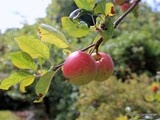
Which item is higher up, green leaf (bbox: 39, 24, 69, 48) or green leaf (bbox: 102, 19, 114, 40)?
green leaf (bbox: 39, 24, 69, 48)

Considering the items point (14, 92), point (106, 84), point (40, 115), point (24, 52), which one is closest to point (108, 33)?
point (24, 52)

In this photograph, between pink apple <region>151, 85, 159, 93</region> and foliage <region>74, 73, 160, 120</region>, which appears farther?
foliage <region>74, 73, 160, 120</region>

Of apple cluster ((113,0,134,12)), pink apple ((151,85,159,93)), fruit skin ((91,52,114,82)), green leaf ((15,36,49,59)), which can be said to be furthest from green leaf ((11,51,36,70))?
pink apple ((151,85,159,93))

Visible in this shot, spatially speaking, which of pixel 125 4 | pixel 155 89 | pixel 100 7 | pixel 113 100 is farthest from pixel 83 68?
pixel 113 100

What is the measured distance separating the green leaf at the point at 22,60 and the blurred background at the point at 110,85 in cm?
63

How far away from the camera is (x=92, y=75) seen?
1.73 ft

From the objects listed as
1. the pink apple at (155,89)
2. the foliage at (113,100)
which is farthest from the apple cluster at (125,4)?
the foliage at (113,100)

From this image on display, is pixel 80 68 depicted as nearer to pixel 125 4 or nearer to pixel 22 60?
pixel 22 60

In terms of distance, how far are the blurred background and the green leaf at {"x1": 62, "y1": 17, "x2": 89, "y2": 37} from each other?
2.10ft

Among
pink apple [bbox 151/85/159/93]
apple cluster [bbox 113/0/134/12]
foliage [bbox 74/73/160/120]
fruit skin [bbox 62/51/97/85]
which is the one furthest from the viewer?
foliage [bbox 74/73/160/120]

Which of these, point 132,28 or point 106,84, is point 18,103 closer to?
point 132,28

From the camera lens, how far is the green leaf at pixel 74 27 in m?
0.57

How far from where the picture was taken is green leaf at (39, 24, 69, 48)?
0.58 metres

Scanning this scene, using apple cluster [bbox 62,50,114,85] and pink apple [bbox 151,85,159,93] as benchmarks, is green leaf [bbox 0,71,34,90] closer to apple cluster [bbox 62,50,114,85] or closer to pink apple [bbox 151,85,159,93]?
apple cluster [bbox 62,50,114,85]
